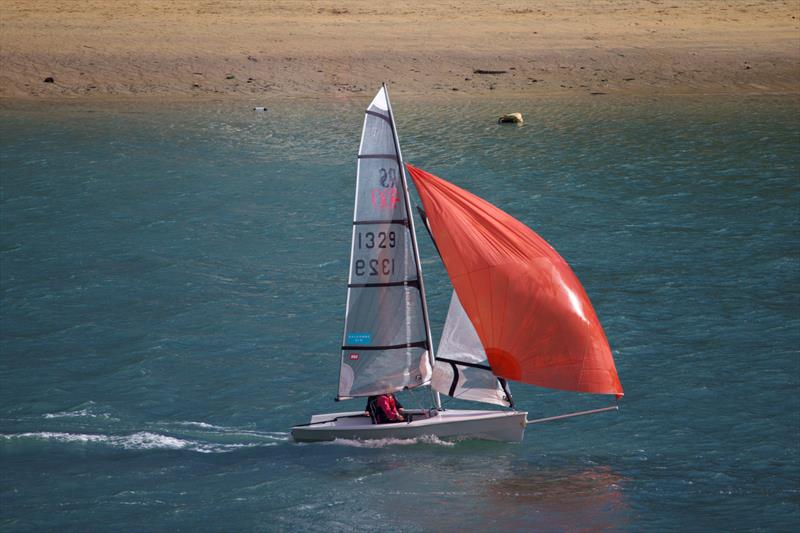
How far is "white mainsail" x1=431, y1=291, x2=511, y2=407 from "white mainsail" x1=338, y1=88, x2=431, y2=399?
43 centimetres

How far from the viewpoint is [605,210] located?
35.8m

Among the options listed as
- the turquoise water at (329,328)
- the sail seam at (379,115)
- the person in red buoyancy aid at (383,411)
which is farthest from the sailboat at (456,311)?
the turquoise water at (329,328)

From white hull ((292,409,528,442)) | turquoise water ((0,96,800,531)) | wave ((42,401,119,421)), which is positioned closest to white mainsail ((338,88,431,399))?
white hull ((292,409,528,442))

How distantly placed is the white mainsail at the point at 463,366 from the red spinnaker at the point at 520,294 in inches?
26.4

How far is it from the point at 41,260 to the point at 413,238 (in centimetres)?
1658

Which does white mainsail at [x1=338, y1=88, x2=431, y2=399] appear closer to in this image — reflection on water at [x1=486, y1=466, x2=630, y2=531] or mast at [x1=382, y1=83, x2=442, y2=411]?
mast at [x1=382, y1=83, x2=442, y2=411]

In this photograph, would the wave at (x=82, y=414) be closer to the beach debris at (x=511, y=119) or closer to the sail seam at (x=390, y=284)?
the sail seam at (x=390, y=284)

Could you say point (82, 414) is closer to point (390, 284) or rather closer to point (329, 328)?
point (329, 328)

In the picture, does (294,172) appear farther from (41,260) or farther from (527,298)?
(527,298)

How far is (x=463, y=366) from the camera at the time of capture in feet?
64.5

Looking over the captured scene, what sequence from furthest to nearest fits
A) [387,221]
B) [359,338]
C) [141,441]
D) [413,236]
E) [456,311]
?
[141,441] < [359,338] < [456,311] < [387,221] < [413,236]

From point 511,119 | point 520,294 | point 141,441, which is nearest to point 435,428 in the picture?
point 520,294

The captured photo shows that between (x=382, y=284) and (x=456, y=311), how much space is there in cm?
142

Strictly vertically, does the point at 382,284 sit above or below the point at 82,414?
above
